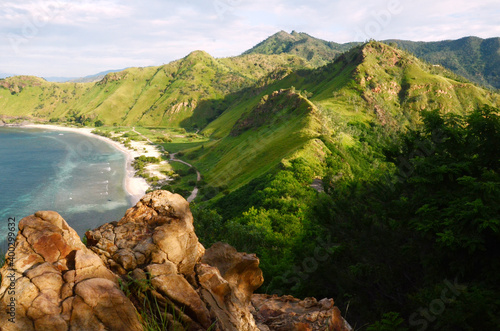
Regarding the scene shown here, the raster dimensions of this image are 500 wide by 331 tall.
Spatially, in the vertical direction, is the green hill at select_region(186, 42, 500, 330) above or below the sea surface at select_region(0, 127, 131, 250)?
above

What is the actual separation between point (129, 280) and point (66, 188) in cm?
14410

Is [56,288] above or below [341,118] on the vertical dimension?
below

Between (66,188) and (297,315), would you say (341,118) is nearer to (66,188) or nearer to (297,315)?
(297,315)

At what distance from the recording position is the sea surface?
104 meters

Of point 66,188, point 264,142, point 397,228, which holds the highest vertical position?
point 264,142

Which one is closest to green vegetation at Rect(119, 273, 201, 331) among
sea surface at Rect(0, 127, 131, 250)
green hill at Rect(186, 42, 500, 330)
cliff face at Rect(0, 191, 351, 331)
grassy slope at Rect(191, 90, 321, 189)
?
cliff face at Rect(0, 191, 351, 331)

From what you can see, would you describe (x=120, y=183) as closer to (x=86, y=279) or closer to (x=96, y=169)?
(x=96, y=169)

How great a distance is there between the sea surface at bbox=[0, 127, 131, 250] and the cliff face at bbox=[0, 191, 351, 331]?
83.8 m

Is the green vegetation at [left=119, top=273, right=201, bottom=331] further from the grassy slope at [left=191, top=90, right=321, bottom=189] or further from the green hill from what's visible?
the grassy slope at [left=191, top=90, right=321, bottom=189]

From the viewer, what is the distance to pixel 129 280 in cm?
1207

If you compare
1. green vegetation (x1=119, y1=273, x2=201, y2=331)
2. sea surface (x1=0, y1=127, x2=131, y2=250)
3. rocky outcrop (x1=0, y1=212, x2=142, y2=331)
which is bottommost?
sea surface (x1=0, y1=127, x2=131, y2=250)

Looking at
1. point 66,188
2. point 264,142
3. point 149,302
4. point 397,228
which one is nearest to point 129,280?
point 149,302

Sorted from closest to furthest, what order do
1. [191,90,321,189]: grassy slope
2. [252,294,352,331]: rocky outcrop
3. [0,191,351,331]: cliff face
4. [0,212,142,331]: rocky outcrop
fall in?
[0,212,142,331]: rocky outcrop → [0,191,351,331]: cliff face → [252,294,352,331]: rocky outcrop → [191,90,321,189]: grassy slope

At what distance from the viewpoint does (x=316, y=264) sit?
29.4 metres
